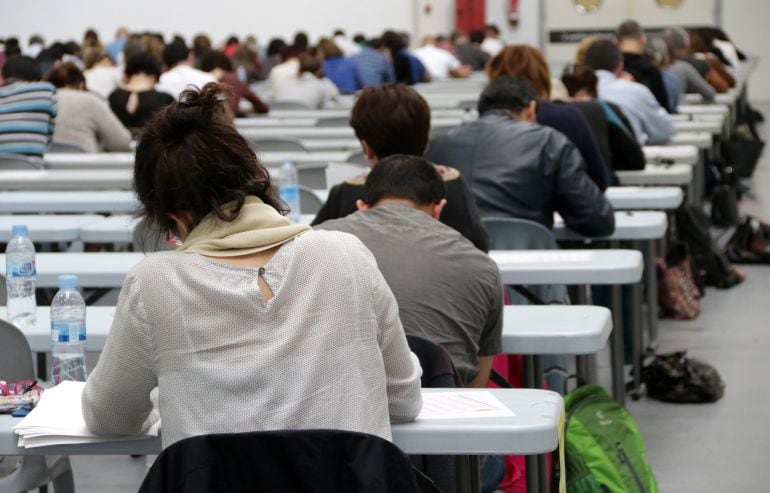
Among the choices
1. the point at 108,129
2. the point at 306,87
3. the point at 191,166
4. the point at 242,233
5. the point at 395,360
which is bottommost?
the point at 306,87

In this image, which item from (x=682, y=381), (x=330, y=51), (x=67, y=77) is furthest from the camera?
(x=330, y=51)

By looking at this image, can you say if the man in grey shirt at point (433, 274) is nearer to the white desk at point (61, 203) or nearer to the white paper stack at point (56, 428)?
the white paper stack at point (56, 428)

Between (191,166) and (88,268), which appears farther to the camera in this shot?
(88,268)

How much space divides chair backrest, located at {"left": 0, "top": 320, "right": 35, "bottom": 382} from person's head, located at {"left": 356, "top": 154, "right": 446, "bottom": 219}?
0.82 m

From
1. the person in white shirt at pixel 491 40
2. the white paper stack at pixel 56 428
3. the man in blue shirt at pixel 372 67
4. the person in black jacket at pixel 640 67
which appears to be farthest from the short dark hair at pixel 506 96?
the person in white shirt at pixel 491 40

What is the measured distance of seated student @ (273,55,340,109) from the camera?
11.5m

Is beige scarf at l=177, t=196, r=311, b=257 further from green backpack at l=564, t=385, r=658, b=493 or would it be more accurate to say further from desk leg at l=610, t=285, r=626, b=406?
desk leg at l=610, t=285, r=626, b=406

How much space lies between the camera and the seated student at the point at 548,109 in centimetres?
503

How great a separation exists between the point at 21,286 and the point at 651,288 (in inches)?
100

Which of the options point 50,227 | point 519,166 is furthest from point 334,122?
point 519,166

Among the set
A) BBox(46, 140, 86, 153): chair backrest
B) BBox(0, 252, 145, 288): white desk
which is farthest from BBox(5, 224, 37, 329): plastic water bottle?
Result: BBox(46, 140, 86, 153): chair backrest

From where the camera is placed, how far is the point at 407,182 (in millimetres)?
2977

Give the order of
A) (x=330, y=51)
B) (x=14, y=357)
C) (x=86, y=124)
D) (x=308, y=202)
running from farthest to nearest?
(x=330, y=51) < (x=86, y=124) < (x=308, y=202) < (x=14, y=357)

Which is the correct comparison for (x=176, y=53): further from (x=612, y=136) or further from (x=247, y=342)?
(x=247, y=342)
